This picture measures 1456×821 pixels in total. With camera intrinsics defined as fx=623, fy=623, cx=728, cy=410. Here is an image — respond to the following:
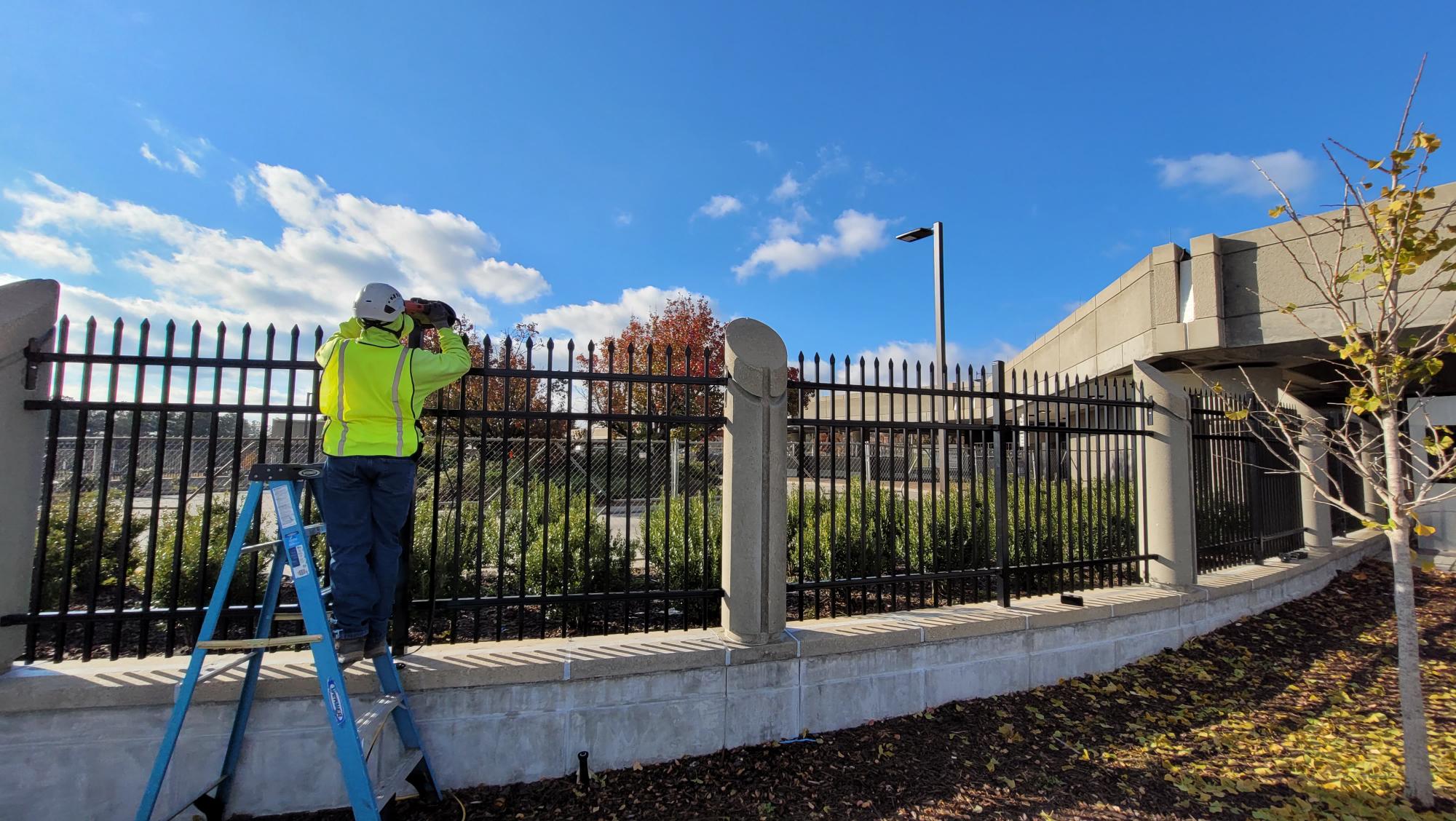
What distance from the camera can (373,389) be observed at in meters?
2.95

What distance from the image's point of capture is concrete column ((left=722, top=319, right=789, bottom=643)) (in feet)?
12.2

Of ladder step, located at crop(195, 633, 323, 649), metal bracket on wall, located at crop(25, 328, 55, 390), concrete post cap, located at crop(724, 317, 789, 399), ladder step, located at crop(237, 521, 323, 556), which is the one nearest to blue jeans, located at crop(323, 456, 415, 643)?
ladder step, located at crop(237, 521, 323, 556)

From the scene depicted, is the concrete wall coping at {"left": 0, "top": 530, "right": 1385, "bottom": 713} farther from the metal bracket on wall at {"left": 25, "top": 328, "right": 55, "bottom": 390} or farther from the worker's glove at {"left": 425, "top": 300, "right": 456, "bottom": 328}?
the worker's glove at {"left": 425, "top": 300, "right": 456, "bottom": 328}

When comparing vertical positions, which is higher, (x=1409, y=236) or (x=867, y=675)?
(x=1409, y=236)

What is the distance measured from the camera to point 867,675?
3.95 metres

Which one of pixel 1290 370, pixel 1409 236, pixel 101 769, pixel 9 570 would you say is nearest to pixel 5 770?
pixel 101 769

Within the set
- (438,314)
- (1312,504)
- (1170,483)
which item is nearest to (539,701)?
(438,314)

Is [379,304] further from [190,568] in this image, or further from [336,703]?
[190,568]

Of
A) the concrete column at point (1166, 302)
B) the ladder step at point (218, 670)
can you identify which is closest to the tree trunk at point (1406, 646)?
the ladder step at point (218, 670)

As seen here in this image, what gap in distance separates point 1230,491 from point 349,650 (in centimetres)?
824

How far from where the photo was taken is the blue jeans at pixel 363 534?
2865mm

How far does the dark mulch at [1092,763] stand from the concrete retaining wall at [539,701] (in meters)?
0.13

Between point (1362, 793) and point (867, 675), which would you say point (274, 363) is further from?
point (1362, 793)

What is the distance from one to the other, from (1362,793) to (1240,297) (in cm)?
873
